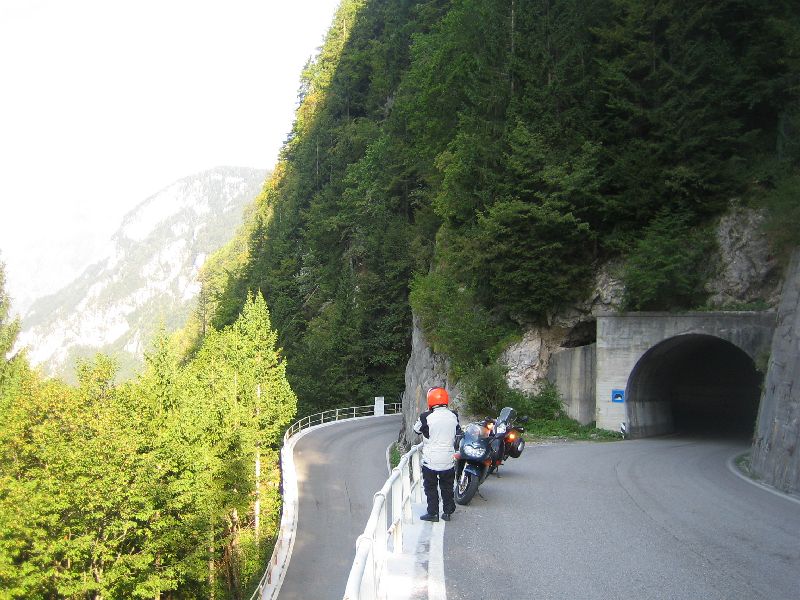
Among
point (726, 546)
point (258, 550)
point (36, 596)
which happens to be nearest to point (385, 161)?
point (258, 550)

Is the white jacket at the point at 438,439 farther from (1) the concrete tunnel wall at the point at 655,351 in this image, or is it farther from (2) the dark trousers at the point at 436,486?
(1) the concrete tunnel wall at the point at 655,351

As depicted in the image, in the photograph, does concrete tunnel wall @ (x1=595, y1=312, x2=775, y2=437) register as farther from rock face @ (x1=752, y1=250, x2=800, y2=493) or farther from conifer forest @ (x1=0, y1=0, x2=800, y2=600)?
rock face @ (x1=752, y1=250, x2=800, y2=493)

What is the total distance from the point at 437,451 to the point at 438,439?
15 centimetres

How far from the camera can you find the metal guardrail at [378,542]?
13.9 feet

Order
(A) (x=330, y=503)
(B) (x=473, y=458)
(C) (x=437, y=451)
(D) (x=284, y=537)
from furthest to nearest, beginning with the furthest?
(A) (x=330, y=503) → (D) (x=284, y=537) → (B) (x=473, y=458) → (C) (x=437, y=451)

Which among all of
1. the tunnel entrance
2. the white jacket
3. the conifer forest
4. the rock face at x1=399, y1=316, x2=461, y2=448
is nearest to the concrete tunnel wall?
the tunnel entrance

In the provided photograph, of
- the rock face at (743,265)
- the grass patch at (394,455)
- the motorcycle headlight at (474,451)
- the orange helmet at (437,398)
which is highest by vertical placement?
the rock face at (743,265)

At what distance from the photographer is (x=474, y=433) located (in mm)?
9984

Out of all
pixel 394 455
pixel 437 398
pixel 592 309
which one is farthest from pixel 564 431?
pixel 437 398

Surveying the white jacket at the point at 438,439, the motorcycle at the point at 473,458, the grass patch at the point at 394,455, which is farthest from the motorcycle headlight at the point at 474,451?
the grass patch at the point at 394,455

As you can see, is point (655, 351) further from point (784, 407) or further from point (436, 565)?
point (436, 565)

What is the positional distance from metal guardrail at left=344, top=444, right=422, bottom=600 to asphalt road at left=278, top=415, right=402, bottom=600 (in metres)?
13.2

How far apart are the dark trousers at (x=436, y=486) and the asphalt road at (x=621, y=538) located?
0.30 metres

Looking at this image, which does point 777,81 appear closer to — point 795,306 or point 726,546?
point 795,306
